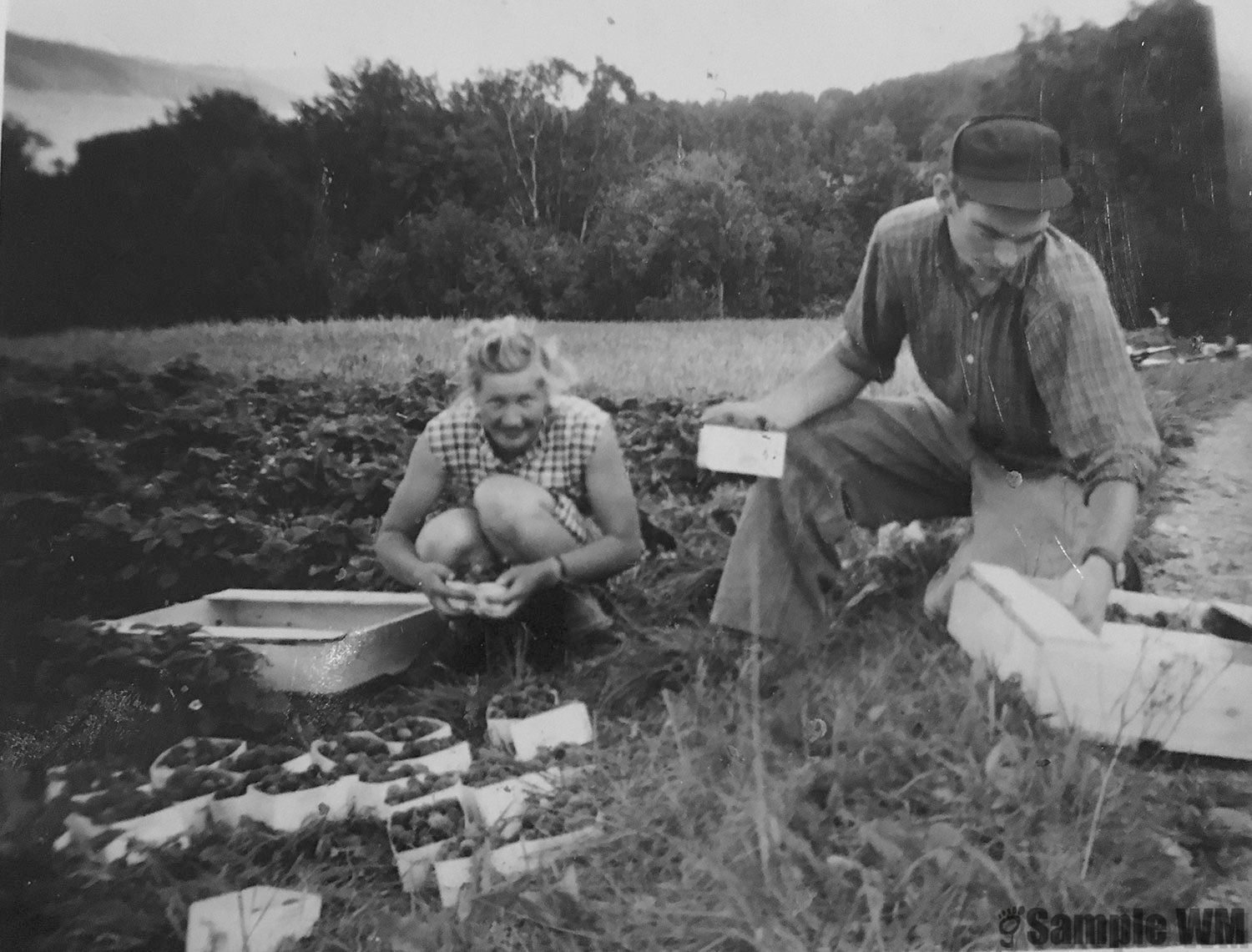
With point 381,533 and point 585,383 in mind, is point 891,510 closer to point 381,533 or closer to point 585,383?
point 585,383

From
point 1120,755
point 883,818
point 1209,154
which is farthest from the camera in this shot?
point 1209,154

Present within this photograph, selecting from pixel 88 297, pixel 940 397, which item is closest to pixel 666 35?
pixel 940 397

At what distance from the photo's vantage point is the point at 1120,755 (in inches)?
76.9

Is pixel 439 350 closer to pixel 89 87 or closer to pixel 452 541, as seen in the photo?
pixel 452 541

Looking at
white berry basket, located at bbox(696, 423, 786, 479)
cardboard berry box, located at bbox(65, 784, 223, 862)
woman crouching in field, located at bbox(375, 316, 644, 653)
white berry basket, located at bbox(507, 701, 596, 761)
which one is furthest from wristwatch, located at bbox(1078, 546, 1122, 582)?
cardboard berry box, located at bbox(65, 784, 223, 862)

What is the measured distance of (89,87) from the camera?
203 cm

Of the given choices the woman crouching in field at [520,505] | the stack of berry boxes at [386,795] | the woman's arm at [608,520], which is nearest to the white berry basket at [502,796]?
the stack of berry boxes at [386,795]

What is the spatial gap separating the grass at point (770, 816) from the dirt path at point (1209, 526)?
76 mm

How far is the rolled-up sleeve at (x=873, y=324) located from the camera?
7.27 ft

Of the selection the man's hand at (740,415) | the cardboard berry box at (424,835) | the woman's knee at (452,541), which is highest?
the man's hand at (740,415)

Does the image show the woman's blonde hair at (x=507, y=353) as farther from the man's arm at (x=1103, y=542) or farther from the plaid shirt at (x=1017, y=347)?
the man's arm at (x=1103, y=542)

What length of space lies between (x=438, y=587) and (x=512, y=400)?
45 cm

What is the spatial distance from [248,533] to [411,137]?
3.06 ft

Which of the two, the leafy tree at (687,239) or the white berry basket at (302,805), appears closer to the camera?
the white berry basket at (302,805)
